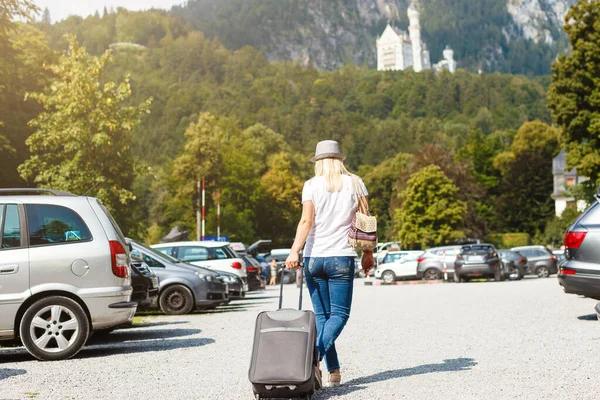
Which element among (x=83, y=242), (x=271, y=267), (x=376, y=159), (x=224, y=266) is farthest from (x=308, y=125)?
(x=83, y=242)

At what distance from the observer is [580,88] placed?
40.5m

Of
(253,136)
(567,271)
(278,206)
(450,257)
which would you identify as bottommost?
(567,271)

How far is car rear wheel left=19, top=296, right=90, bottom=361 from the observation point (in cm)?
1055

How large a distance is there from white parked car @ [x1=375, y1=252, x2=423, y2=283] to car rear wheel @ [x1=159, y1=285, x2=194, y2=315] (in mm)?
26188

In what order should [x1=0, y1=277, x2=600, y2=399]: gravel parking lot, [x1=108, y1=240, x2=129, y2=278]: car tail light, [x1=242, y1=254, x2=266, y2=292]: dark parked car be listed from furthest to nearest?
[x1=242, y1=254, x2=266, y2=292]: dark parked car, [x1=108, y1=240, x2=129, y2=278]: car tail light, [x1=0, y1=277, x2=600, y2=399]: gravel parking lot

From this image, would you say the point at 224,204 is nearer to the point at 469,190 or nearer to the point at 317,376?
the point at 469,190

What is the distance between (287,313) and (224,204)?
76.0m

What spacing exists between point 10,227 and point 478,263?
2935 cm

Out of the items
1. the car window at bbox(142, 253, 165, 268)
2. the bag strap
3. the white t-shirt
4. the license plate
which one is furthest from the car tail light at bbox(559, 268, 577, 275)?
the license plate

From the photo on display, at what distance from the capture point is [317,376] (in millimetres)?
7543

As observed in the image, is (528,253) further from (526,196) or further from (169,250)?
(526,196)

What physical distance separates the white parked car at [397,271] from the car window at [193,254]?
20483 millimetres

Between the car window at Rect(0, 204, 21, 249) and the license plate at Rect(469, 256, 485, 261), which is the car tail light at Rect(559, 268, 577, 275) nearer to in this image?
the car window at Rect(0, 204, 21, 249)

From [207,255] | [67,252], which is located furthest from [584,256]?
[207,255]
